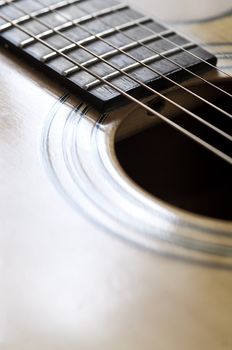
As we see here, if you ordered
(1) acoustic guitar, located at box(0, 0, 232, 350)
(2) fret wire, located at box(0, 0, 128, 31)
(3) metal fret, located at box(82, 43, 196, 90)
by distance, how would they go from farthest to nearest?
(2) fret wire, located at box(0, 0, 128, 31)
(3) metal fret, located at box(82, 43, 196, 90)
(1) acoustic guitar, located at box(0, 0, 232, 350)

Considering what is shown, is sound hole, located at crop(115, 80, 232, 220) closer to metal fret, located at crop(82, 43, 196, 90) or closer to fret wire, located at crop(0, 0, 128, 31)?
metal fret, located at crop(82, 43, 196, 90)

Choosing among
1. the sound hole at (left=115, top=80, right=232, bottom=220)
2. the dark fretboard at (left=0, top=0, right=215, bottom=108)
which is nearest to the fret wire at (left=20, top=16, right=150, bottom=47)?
the dark fretboard at (left=0, top=0, right=215, bottom=108)

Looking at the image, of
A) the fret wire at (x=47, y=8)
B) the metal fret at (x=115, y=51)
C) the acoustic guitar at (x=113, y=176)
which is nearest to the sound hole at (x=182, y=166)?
the acoustic guitar at (x=113, y=176)

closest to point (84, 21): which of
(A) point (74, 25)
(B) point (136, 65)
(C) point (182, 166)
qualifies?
(A) point (74, 25)

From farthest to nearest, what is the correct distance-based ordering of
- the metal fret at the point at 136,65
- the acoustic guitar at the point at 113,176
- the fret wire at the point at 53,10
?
the fret wire at the point at 53,10 < the metal fret at the point at 136,65 < the acoustic guitar at the point at 113,176

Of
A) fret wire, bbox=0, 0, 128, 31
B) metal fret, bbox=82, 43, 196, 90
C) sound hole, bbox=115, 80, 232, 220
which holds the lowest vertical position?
sound hole, bbox=115, 80, 232, 220

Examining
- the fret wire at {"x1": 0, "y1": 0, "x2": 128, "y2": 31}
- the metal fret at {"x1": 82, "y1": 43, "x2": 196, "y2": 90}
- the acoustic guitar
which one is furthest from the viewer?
the fret wire at {"x1": 0, "y1": 0, "x2": 128, "y2": 31}

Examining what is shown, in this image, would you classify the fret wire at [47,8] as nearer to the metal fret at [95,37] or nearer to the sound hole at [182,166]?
the metal fret at [95,37]

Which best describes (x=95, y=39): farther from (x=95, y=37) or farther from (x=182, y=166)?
(x=182, y=166)
